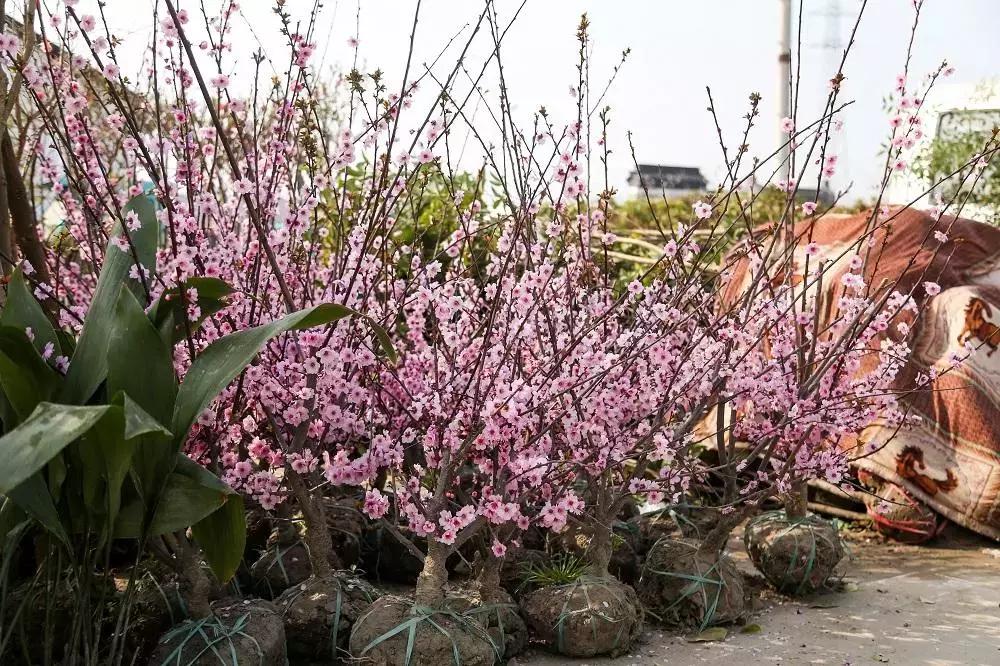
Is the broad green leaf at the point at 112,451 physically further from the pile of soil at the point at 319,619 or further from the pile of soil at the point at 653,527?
the pile of soil at the point at 653,527

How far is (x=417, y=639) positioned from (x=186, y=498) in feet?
2.70

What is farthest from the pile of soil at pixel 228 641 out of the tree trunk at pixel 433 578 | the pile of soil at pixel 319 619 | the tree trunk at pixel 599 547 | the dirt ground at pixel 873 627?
the tree trunk at pixel 599 547

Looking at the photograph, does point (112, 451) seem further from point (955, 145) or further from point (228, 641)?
point (955, 145)

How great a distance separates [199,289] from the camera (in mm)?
2553

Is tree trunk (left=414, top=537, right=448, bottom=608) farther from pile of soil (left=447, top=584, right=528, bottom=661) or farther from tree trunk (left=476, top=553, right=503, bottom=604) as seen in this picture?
tree trunk (left=476, top=553, right=503, bottom=604)

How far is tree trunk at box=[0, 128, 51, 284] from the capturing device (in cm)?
371

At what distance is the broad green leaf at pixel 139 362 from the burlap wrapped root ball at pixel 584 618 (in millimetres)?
1509

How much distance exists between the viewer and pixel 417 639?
2.77m

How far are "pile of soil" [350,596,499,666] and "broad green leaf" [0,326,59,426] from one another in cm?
111

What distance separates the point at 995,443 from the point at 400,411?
3.13 meters

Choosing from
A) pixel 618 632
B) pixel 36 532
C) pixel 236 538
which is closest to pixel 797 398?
pixel 618 632

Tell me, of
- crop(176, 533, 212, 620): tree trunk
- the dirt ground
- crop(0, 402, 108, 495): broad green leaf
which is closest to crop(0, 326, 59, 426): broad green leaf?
crop(0, 402, 108, 495): broad green leaf

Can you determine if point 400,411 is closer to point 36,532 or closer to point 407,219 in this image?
point 36,532

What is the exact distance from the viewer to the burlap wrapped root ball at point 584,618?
10.4 ft
